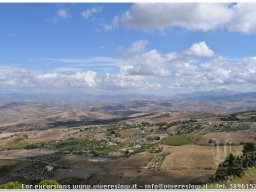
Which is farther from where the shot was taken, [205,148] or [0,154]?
[0,154]

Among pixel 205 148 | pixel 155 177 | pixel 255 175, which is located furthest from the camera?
pixel 205 148

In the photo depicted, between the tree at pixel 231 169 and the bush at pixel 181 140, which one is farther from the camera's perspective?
the bush at pixel 181 140

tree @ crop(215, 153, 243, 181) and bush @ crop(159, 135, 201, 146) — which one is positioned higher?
tree @ crop(215, 153, 243, 181)

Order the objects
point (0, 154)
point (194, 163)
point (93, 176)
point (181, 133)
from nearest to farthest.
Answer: point (93, 176)
point (194, 163)
point (0, 154)
point (181, 133)

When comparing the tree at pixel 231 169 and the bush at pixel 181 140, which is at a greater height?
the tree at pixel 231 169

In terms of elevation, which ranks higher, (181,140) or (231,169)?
(231,169)

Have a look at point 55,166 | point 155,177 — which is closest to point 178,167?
point 155,177

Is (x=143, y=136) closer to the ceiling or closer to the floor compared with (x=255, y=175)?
closer to the floor

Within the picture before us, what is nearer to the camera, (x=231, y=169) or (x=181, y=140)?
(x=231, y=169)

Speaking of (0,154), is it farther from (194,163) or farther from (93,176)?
(194,163)

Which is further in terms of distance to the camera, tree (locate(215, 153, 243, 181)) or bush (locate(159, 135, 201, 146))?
bush (locate(159, 135, 201, 146))
